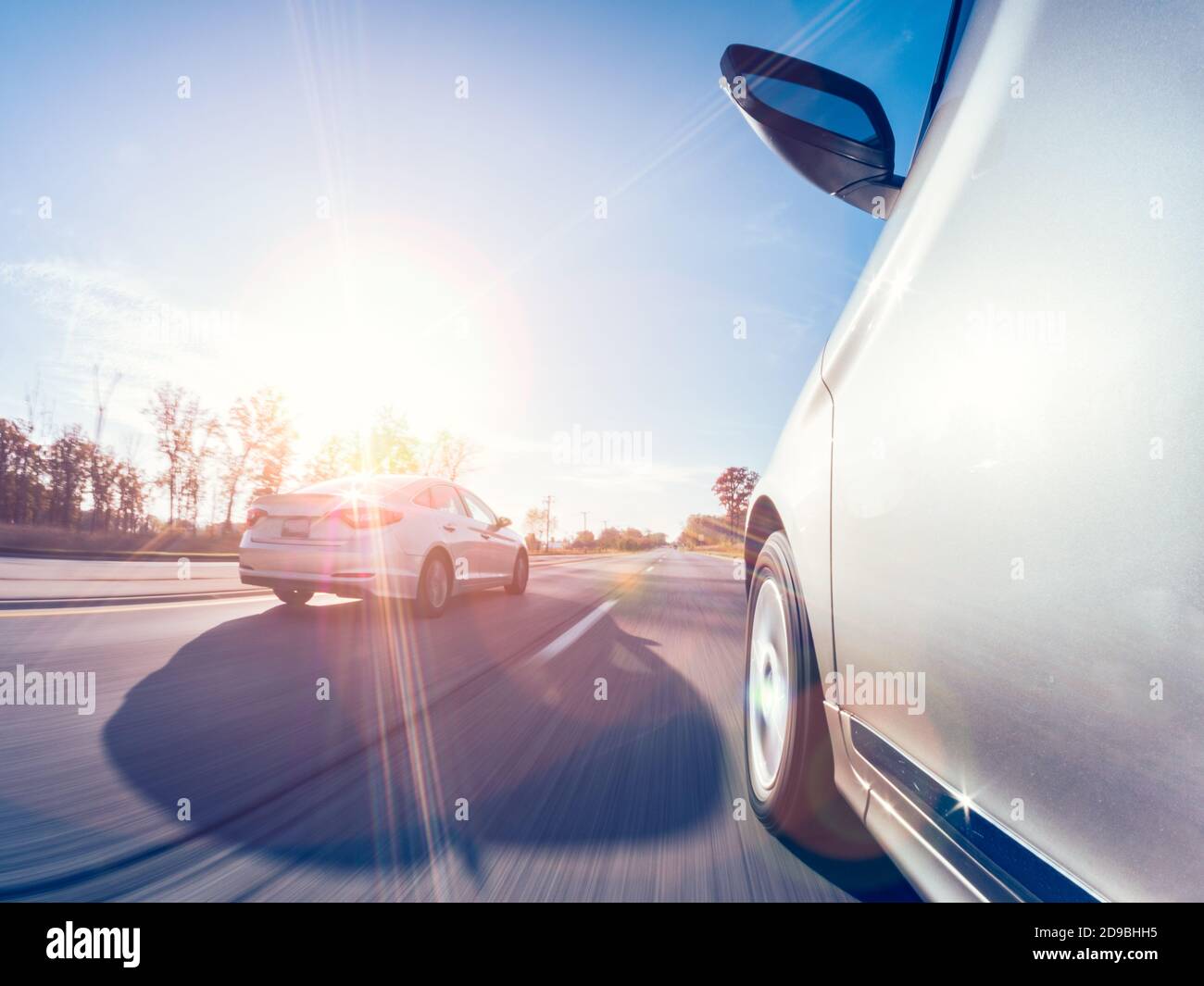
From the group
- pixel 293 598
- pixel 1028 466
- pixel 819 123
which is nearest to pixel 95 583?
pixel 293 598

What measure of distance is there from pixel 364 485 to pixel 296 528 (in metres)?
0.80

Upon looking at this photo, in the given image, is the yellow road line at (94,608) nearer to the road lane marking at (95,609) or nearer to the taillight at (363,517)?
the road lane marking at (95,609)

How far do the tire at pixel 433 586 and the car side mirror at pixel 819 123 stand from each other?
5.53m

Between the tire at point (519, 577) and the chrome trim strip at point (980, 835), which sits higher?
the chrome trim strip at point (980, 835)

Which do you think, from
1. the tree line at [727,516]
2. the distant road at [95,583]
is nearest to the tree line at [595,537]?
the tree line at [727,516]

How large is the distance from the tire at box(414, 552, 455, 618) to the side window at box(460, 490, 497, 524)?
114cm

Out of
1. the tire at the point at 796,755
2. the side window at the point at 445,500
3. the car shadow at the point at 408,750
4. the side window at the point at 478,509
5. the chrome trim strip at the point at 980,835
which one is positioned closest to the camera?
the chrome trim strip at the point at 980,835

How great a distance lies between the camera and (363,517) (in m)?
6.12

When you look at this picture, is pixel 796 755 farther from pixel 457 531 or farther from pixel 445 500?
pixel 445 500

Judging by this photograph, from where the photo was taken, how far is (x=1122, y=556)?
2.97 feet

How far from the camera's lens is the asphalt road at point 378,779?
1.85 meters

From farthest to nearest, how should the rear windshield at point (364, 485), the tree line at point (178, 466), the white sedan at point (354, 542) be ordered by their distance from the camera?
the tree line at point (178, 466)
the rear windshield at point (364, 485)
the white sedan at point (354, 542)

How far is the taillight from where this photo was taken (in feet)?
20.0
